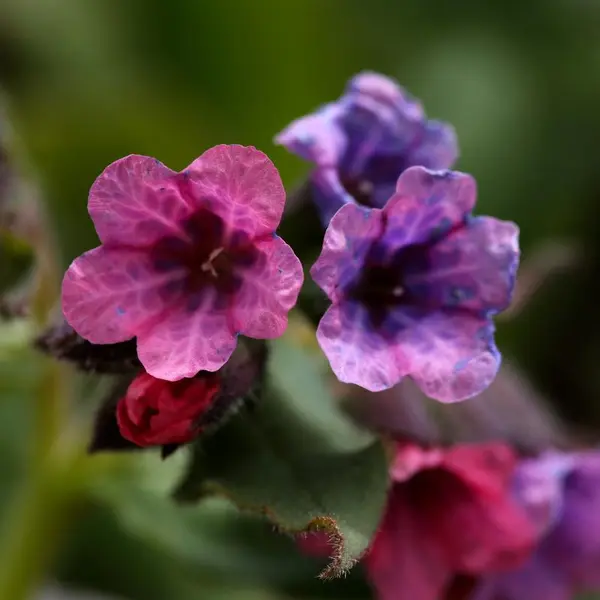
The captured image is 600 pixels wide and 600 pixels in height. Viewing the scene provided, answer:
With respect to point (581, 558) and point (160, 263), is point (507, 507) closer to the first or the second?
point (581, 558)

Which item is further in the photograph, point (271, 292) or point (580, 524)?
point (580, 524)

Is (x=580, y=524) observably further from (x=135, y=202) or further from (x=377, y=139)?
(x=135, y=202)

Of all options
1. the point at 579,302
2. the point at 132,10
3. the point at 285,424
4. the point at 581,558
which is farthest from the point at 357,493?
the point at 132,10

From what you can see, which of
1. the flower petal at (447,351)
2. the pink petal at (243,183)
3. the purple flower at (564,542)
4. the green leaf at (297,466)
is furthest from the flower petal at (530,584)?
the pink petal at (243,183)

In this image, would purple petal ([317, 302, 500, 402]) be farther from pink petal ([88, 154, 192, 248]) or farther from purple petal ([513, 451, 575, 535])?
purple petal ([513, 451, 575, 535])

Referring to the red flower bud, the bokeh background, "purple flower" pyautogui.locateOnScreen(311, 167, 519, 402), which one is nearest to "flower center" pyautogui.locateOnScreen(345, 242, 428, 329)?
"purple flower" pyautogui.locateOnScreen(311, 167, 519, 402)

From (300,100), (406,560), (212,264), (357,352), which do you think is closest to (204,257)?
(212,264)

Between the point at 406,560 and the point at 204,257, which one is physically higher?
the point at 204,257
